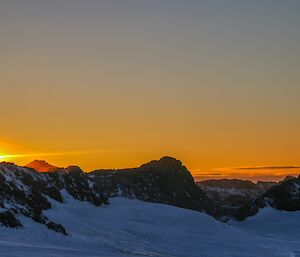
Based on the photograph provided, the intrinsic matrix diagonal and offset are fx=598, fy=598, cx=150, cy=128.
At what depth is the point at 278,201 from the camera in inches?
6836

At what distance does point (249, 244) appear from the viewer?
85438 millimetres

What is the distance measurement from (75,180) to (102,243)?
5438 centimetres

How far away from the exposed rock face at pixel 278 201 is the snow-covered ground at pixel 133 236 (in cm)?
3942

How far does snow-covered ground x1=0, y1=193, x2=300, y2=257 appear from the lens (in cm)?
6431

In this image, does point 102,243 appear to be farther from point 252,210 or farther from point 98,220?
point 252,210

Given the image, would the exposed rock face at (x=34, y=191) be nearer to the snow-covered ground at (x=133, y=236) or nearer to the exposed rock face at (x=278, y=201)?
the snow-covered ground at (x=133, y=236)

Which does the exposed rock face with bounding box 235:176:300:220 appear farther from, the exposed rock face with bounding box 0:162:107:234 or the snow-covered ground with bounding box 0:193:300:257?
the exposed rock face with bounding box 0:162:107:234

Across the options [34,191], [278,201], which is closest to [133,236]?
[34,191]

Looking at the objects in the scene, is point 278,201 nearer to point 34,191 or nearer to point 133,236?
point 34,191

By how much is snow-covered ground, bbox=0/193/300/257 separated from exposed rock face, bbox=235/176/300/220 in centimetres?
3942

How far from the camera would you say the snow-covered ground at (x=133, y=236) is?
6431 cm

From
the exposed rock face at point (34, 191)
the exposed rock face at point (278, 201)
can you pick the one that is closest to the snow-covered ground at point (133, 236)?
the exposed rock face at point (34, 191)

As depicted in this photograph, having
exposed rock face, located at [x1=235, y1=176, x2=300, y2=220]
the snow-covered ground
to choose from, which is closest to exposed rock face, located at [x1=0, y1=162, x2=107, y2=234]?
the snow-covered ground

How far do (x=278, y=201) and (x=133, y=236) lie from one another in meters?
95.2
